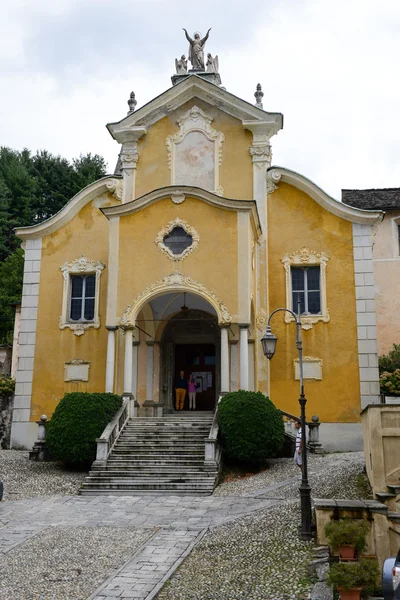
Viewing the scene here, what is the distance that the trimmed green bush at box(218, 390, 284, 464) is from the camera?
56.6 feet

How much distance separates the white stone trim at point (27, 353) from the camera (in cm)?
2264

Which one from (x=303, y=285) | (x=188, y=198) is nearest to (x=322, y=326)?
(x=303, y=285)

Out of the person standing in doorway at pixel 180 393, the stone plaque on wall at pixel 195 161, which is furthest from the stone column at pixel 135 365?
the stone plaque on wall at pixel 195 161

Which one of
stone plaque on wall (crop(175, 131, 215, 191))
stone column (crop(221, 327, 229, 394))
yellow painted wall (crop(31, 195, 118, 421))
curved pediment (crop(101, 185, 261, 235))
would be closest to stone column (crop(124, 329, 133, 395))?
yellow painted wall (crop(31, 195, 118, 421))

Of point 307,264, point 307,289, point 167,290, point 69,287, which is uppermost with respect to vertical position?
point 307,264

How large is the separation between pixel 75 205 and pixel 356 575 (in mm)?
19348

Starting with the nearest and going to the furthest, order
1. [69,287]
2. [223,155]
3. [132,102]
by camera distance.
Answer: [69,287], [223,155], [132,102]

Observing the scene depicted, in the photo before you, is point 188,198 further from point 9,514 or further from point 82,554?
point 82,554

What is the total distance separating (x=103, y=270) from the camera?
23.7m

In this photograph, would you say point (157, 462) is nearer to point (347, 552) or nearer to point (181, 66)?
point (347, 552)

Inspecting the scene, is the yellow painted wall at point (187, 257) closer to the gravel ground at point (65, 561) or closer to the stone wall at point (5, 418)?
the stone wall at point (5, 418)

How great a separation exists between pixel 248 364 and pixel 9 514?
407 inches

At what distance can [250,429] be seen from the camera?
1744 centimetres

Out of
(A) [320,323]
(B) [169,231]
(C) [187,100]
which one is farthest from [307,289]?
(C) [187,100]
